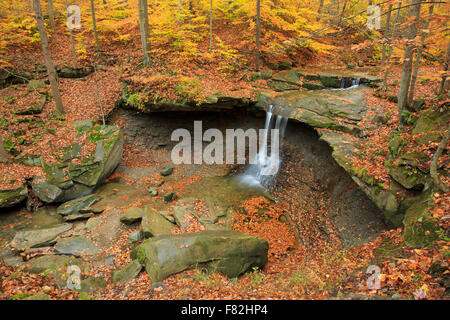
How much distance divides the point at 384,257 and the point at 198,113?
11.7m

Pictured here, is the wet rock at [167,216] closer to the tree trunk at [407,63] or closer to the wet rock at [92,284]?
the wet rock at [92,284]

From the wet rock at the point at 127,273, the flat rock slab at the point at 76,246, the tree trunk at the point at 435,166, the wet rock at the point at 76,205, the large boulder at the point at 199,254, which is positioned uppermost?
the tree trunk at the point at 435,166

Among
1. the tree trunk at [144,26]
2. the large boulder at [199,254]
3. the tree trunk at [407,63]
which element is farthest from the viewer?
the tree trunk at [144,26]

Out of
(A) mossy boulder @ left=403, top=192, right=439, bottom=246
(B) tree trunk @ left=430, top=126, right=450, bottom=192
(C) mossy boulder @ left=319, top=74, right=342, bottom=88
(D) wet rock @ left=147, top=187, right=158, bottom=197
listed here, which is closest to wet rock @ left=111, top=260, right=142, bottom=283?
(D) wet rock @ left=147, top=187, right=158, bottom=197

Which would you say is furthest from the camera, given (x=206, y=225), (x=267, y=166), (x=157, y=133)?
(x=157, y=133)

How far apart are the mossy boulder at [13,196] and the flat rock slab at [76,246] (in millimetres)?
3223

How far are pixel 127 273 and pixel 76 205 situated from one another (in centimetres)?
493

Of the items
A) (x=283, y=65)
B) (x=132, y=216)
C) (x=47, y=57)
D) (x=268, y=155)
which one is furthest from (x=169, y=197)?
(x=283, y=65)

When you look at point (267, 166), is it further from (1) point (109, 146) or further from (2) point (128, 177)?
(1) point (109, 146)

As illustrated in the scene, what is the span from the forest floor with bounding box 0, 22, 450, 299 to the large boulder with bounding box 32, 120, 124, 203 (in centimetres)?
63

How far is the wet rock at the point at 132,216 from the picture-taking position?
328 inches

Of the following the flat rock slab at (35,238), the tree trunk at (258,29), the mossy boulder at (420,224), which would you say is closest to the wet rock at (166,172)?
the flat rock slab at (35,238)

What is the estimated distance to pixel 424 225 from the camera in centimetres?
530
